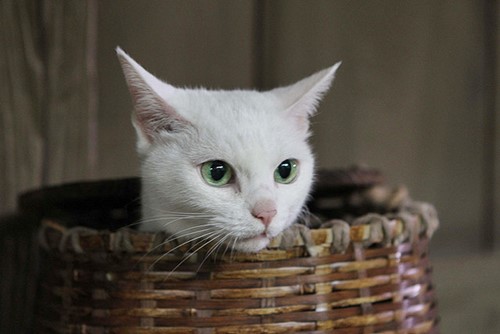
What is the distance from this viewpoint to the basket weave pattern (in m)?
0.85

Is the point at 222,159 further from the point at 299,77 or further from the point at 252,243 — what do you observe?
the point at 299,77

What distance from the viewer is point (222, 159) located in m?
0.88

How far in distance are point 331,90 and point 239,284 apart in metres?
0.86

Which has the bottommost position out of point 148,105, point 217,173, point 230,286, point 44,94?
point 230,286

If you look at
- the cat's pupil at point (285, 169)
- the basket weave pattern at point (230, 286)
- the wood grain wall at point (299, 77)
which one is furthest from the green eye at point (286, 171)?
the wood grain wall at point (299, 77)

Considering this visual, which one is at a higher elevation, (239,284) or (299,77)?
(299,77)

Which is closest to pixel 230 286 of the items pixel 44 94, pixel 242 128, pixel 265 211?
pixel 265 211

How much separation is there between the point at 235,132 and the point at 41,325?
1.50ft

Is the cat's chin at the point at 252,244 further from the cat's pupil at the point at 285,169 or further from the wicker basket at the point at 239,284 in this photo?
the cat's pupil at the point at 285,169

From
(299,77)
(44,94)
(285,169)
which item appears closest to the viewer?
(285,169)

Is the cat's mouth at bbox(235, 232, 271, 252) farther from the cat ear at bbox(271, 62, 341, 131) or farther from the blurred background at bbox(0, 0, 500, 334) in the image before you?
the blurred background at bbox(0, 0, 500, 334)

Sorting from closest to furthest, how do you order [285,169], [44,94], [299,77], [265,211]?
[265,211]
[285,169]
[44,94]
[299,77]

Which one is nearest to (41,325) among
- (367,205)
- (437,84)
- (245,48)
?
(367,205)

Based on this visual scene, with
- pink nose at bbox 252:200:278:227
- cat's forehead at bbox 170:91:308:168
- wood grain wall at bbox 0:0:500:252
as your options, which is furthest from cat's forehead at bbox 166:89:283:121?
wood grain wall at bbox 0:0:500:252
